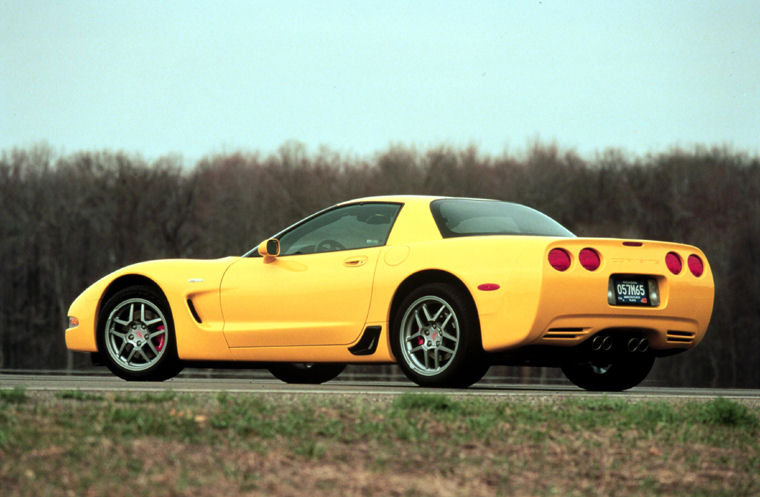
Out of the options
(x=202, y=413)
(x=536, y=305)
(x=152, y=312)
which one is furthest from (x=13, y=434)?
(x=152, y=312)

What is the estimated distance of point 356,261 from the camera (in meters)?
9.60

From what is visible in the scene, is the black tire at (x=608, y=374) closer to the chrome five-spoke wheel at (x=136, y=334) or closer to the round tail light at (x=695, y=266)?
the round tail light at (x=695, y=266)

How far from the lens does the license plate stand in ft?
29.4

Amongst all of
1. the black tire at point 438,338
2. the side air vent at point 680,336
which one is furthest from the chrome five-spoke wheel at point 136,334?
the side air vent at point 680,336

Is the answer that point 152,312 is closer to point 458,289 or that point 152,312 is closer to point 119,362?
point 119,362

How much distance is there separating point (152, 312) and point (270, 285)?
1.31 meters

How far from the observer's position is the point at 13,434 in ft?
17.7

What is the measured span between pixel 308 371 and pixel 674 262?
155 inches

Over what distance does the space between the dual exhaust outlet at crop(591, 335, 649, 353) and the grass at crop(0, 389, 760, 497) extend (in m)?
1.70

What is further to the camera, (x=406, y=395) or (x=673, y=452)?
(x=406, y=395)

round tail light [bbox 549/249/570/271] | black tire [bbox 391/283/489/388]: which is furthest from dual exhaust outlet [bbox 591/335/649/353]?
black tire [bbox 391/283/489/388]

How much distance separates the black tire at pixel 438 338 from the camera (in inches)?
348

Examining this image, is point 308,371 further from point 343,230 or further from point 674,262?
point 674,262

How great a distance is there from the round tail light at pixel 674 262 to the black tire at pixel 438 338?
63.9 inches
